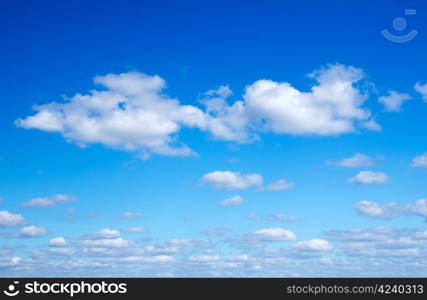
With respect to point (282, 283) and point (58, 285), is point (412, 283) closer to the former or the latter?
point (282, 283)

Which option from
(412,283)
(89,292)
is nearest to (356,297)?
(412,283)

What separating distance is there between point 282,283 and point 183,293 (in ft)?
43.3

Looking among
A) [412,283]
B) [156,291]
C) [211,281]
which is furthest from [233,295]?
[412,283]

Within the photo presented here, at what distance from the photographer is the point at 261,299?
59500mm

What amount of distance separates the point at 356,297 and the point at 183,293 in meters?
22.6

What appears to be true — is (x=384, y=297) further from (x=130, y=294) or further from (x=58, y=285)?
(x=58, y=285)

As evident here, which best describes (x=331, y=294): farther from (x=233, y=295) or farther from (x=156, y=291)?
(x=156, y=291)

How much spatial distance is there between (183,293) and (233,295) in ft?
21.4

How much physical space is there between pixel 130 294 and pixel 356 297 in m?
Result: 29.4

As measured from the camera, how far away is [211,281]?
197 ft

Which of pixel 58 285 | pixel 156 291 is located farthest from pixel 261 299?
pixel 58 285

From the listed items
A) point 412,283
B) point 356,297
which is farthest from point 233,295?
point 412,283

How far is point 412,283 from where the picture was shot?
62.1 m

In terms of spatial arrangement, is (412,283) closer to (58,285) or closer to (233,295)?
(233,295)
